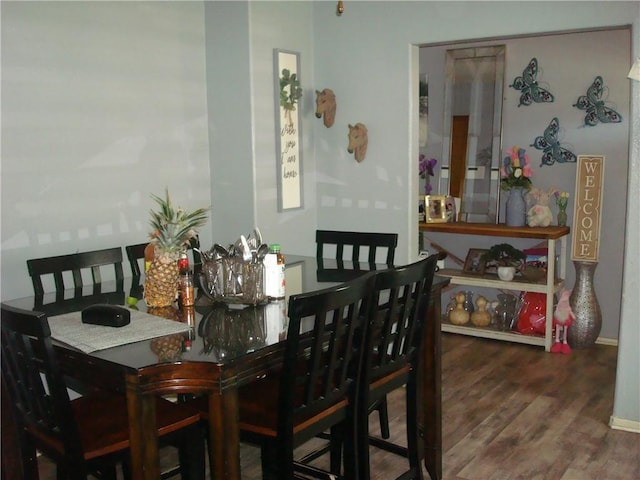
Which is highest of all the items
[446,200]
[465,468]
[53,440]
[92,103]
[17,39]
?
[17,39]

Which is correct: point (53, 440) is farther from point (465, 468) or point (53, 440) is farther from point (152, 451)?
point (465, 468)

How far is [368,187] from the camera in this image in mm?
4242

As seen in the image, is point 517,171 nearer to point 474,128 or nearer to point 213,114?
point 474,128

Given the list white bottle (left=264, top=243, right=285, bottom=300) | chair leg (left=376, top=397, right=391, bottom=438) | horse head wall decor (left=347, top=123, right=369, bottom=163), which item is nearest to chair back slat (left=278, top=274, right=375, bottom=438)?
white bottle (left=264, top=243, right=285, bottom=300)

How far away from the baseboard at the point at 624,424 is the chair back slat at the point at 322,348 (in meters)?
1.68

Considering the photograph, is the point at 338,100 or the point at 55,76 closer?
the point at 55,76

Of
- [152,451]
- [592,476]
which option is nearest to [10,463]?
[152,451]

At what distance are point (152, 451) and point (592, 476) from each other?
73.2 inches

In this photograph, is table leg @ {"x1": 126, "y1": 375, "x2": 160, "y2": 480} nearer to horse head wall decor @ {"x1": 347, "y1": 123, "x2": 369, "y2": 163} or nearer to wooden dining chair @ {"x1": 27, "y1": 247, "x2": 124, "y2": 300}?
wooden dining chair @ {"x1": 27, "y1": 247, "x2": 124, "y2": 300}

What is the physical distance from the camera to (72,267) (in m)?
2.85

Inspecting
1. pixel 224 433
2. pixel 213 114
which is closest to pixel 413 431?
pixel 224 433

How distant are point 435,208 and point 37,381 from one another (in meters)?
3.48

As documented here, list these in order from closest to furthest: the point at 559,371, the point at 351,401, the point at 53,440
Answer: the point at 53,440, the point at 351,401, the point at 559,371

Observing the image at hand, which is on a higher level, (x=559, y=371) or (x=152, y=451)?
(x=152, y=451)
